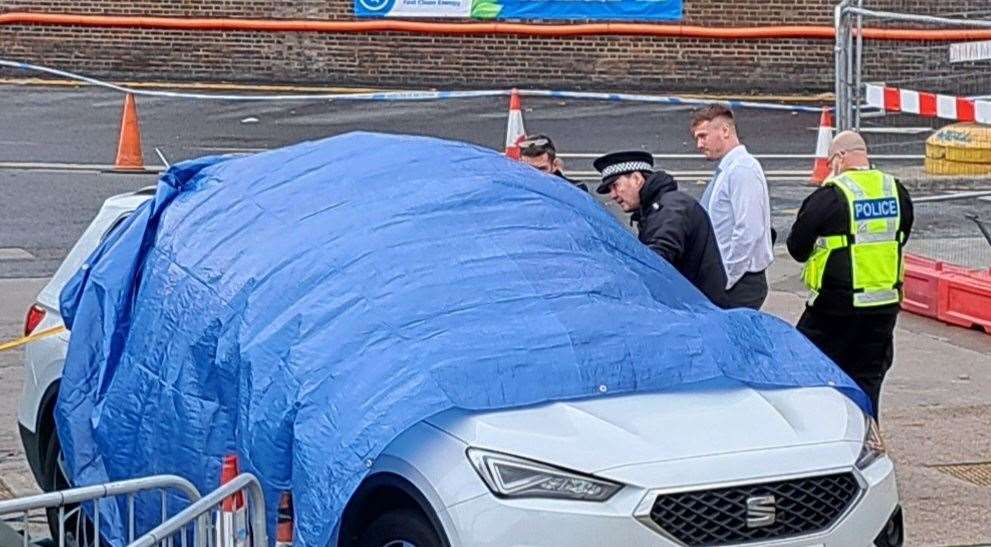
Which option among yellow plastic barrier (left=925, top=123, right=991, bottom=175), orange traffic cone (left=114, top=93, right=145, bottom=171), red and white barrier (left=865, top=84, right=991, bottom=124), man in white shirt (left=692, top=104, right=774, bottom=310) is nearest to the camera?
man in white shirt (left=692, top=104, right=774, bottom=310)

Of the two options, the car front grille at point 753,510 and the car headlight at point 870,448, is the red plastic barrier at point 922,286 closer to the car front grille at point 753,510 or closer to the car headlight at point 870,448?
the car headlight at point 870,448

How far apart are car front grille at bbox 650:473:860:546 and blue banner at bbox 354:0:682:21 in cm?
1954

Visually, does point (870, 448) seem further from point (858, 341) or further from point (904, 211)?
point (904, 211)

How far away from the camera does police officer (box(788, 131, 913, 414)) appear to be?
7473 millimetres

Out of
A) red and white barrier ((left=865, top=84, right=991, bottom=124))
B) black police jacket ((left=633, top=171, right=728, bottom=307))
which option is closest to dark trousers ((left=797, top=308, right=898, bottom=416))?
black police jacket ((left=633, top=171, right=728, bottom=307))

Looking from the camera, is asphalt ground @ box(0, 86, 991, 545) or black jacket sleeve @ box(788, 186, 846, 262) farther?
asphalt ground @ box(0, 86, 991, 545)

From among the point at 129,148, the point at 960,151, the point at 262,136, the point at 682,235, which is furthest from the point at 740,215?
the point at 262,136

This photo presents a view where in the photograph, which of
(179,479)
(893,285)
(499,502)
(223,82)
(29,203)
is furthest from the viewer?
(223,82)

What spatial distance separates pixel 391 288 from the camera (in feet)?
18.3

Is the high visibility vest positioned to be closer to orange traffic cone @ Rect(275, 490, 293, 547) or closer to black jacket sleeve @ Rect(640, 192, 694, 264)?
black jacket sleeve @ Rect(640, 192, 694, 264)

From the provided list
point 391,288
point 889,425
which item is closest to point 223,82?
point 889,425

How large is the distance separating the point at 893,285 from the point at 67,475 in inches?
140

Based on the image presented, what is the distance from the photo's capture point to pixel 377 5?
80.0 feet

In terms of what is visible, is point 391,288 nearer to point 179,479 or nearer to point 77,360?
point 179,479
